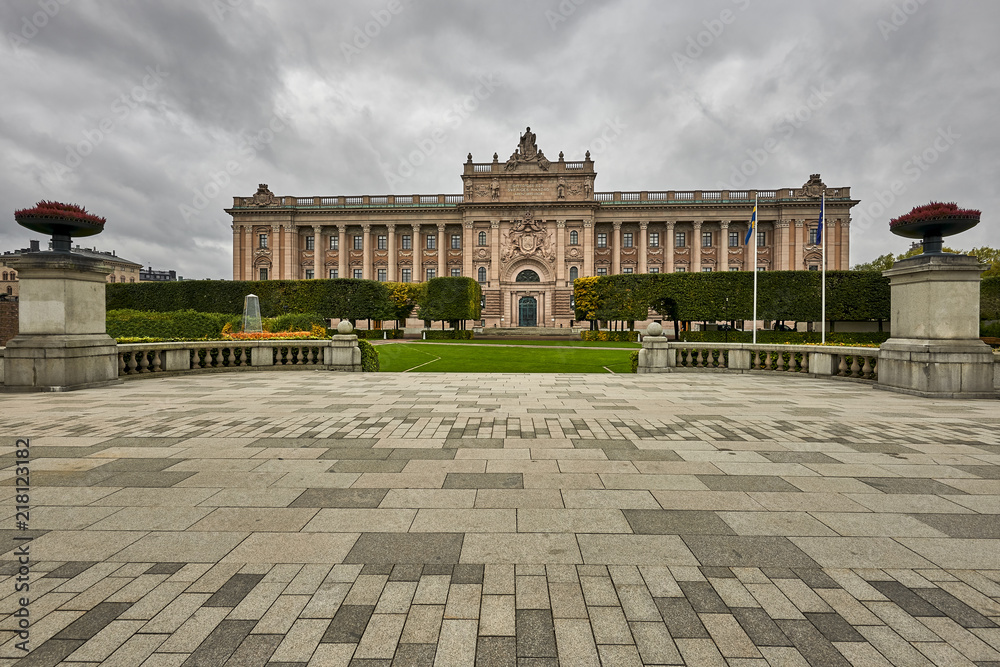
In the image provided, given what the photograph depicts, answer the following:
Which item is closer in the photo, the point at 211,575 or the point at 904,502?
the point at 211,575

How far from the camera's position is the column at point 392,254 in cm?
7256

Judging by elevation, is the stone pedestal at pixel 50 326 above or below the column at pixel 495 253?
below

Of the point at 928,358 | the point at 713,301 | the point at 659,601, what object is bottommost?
the point at 659,601

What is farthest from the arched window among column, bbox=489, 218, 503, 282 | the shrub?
the shrub

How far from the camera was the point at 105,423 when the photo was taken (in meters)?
8.02

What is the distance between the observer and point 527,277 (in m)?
68.9

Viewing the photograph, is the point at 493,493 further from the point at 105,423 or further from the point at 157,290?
the point at 157,290

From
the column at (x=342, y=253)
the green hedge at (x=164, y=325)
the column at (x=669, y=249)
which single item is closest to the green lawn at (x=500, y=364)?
the green hedge at (x=164, y=325)

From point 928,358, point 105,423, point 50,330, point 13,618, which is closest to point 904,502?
point 13,618

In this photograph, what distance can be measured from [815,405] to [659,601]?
30.3 ft

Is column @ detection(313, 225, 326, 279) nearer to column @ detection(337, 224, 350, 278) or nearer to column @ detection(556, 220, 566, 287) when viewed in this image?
column @ detection(337, 224, 350, 278)

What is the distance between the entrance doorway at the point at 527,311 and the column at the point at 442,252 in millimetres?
13737

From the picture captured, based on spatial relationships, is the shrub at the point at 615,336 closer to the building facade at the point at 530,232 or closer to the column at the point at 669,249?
the building facade at the point at 530,232

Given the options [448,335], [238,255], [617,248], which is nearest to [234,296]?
[448,335]
